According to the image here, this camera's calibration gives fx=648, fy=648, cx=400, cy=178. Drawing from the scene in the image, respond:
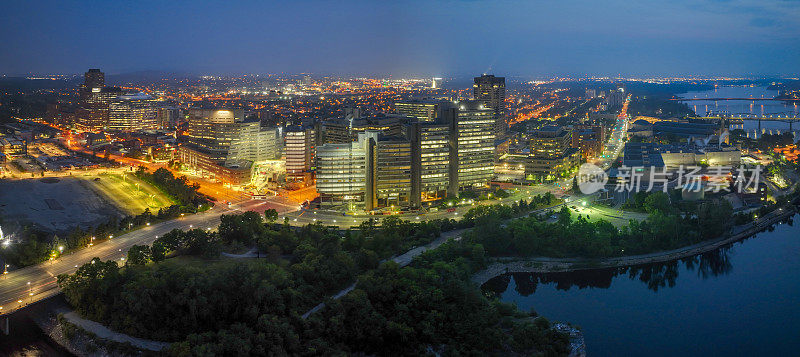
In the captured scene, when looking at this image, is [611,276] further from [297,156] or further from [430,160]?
[297,156]

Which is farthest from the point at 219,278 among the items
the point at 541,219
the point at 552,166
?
the point at 552,166

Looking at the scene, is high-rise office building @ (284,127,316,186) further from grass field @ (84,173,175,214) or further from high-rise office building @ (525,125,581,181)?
high-rise office building @ (525,125,581,181)

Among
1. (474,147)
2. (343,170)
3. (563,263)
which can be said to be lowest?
(563,263)

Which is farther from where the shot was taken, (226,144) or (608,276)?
(226,144)

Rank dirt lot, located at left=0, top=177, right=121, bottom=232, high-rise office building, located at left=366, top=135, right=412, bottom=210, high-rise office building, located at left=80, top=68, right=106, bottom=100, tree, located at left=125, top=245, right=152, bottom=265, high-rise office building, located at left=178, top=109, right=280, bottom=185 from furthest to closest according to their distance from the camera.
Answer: high-rise office building, located at left=80, top=68, right=106, bottom=100, high-rise office building, located at left=178, top=109, right=280, bottom=185, high-rise office building, located at left=366, top=135, right=412, bottom=210, dirt lot, located at left=0, top=177, right=121, bottom=232, tree, located at left=125, top=245, right=152, bottom=265

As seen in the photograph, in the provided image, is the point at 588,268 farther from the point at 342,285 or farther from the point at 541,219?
the point at 342,285

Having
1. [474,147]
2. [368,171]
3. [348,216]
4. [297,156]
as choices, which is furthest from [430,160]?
[297,156]

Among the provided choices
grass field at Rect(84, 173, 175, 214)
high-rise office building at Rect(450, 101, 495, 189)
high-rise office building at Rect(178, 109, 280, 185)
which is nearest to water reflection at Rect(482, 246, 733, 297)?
high-rise office building at Rect(450, 101, 495, 189)
